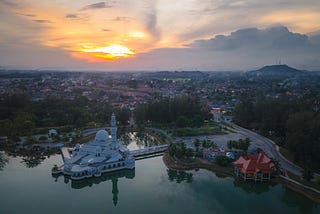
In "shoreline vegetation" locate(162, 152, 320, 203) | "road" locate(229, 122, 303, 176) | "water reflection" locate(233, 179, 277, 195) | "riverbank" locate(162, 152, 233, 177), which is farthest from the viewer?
"riverbank" locate(162, 152, 233, 177)

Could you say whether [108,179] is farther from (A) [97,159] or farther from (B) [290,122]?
(B) [290,122]

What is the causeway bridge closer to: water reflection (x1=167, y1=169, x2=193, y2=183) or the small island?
the small island

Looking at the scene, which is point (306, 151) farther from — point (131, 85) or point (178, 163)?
point (131, 85)

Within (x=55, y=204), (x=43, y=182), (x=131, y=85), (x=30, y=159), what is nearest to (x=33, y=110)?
(x=30, y=159)

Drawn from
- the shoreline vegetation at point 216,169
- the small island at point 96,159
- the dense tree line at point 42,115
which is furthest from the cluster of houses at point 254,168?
the dense tree line at point 42,115

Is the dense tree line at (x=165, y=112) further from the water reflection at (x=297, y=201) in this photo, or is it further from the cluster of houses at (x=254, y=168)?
the water reflection at (x=297, y=201)

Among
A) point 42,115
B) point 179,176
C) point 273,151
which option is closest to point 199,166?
point 179,176

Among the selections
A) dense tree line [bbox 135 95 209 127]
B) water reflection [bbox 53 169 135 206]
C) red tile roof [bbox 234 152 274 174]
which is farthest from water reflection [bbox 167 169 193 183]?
dense tree line [bbox 135 95 209 127]
